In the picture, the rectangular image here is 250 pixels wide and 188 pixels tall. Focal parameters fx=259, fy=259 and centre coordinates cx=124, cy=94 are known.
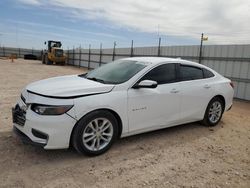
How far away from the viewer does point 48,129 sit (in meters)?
3.50

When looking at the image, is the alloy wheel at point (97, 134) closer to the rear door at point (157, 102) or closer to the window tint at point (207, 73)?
the rear door at point (157, 102)

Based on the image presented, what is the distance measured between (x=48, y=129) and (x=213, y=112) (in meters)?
3.77

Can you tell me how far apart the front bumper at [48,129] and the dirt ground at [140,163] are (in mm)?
302

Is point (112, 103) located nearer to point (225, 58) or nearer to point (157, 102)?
point (157, 102)

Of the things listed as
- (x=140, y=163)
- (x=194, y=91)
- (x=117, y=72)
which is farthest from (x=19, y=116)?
(x=194, y=91)

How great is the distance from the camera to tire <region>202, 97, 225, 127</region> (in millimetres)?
5641

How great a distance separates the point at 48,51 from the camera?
1334 inches

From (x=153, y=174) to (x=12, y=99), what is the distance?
225 inches

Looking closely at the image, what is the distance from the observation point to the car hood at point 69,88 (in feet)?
12.1

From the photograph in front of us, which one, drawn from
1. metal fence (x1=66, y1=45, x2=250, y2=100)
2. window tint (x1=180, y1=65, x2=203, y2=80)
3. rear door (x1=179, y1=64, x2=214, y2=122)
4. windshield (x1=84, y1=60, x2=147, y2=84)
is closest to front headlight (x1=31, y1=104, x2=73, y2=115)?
windshield (x1=84, y1=60, x2=147, y2=84)

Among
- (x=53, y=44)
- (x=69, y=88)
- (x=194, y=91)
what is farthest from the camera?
(x=53, y=44)

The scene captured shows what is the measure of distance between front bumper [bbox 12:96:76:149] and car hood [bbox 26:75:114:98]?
329 mm

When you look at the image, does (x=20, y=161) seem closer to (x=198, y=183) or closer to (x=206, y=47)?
(x=198, y=183)

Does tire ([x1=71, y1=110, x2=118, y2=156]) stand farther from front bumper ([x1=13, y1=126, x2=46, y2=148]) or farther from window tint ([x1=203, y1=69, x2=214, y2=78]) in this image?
window tint ([x1=203, y1=69, x2=214, y2=78])
